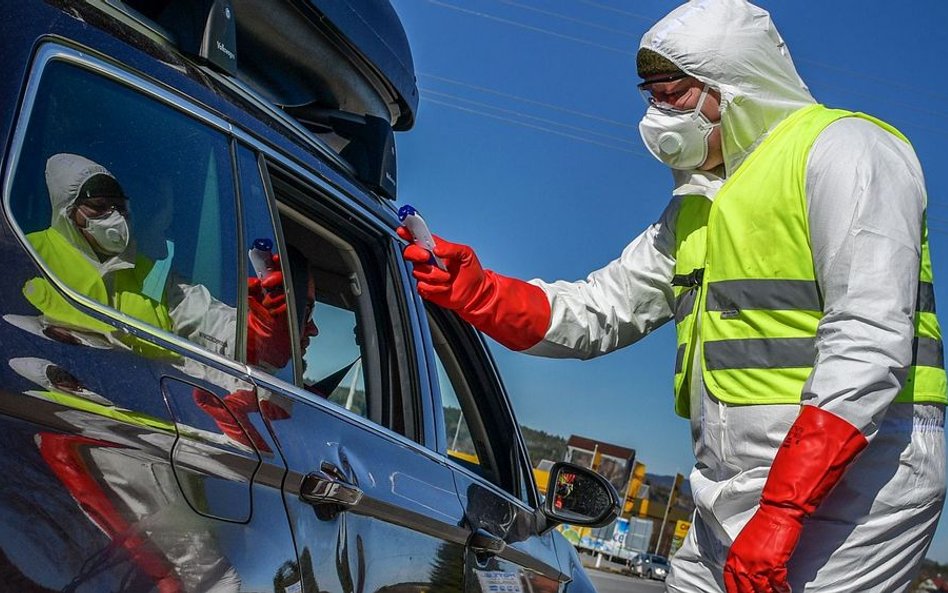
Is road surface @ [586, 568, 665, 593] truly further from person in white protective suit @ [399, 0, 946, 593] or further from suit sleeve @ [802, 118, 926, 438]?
suit sleeve @ [802, 118, 926, 438]

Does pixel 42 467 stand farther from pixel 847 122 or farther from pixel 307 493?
pixel 847 122

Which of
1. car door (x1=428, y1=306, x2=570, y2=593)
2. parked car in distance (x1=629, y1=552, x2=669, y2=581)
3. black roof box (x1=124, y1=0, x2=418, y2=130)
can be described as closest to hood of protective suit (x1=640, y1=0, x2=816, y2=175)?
black roof box (x1=124, y1=0, x2=418, y2=130)

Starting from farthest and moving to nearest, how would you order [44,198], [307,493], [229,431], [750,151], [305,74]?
[305,74] < [750,151] < [307,493] < [229,431] < [44,198]

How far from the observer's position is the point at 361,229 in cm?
311

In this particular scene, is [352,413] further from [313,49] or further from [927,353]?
[927,353]

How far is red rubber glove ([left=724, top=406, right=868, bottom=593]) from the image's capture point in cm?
242

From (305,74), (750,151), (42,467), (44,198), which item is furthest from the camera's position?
(305,74)

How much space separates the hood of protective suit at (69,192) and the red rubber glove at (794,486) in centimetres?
139

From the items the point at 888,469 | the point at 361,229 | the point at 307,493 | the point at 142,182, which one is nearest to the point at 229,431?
the point at 307,493

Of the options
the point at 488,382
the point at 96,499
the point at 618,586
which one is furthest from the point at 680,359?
the point at 618,586

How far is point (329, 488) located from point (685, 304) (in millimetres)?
1205

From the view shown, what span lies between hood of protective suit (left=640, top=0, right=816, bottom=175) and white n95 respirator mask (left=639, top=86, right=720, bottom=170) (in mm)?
60

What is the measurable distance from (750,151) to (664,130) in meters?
0.23

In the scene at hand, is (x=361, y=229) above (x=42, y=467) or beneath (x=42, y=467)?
above
